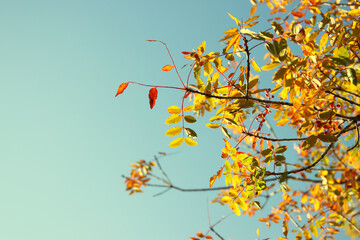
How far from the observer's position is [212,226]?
2.31 metres

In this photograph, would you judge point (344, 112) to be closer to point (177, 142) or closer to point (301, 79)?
point (301, 79)

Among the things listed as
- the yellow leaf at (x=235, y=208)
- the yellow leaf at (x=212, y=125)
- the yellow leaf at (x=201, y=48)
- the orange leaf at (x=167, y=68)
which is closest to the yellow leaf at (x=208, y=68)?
the yellow leaf at (x=201, y=48)

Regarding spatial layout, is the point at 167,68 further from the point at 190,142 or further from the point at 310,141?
the point at 310,141

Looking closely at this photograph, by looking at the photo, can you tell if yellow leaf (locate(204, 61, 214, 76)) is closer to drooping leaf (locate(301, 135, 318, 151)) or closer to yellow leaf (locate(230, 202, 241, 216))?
drooping leaf (locate(301, 135, 318, 151))

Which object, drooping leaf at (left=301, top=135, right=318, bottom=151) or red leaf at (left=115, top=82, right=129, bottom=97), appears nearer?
Answer: red leaf at (left=115, top=82, right=129, bottom=97)

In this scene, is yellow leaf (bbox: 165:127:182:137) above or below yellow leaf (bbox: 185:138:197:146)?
above

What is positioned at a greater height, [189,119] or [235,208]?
[189,119]

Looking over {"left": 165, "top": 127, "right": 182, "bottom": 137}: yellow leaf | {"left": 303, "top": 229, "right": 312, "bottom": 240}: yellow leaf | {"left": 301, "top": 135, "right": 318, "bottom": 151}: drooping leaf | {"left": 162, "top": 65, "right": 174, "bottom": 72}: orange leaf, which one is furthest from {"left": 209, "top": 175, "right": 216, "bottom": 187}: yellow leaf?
{"left": 303, "top": 229, "right": 312, "bottom": 240}: yellow leaf

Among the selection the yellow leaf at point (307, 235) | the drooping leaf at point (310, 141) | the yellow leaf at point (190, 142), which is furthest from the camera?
the yellow leaf at point (307, 235)

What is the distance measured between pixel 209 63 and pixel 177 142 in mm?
463

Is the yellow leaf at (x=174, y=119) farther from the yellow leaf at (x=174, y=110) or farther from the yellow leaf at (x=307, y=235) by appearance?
the yellow leaf at (x=307, y=235)

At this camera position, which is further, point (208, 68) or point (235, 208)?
point (235, 208)

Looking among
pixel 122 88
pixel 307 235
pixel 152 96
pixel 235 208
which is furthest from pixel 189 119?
pixel 307 235

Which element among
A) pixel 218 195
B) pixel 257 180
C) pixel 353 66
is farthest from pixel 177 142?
pixel 218 195
